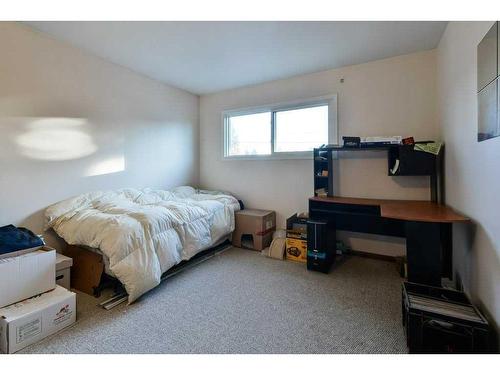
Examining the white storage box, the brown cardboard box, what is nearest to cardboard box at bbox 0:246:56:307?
the white storage box

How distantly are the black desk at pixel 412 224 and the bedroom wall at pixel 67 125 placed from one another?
251 cm

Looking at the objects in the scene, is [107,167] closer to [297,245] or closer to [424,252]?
[297,245]

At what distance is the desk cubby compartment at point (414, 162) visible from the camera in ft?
8.05

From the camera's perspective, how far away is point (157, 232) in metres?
2.22

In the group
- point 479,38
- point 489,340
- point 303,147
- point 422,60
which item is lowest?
point 489,340

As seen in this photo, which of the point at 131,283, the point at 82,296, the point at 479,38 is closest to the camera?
the point at 479,38

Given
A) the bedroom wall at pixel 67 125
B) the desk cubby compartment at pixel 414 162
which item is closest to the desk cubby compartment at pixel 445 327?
the desk cubby compartment at pixel 414 162

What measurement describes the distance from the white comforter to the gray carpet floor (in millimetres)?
268

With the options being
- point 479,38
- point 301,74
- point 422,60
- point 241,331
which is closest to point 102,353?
point 241,331

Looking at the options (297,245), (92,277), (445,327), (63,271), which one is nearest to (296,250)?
(297,245)

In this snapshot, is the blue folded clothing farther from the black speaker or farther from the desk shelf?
the desk shelf

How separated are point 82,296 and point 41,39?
2504 millimetres

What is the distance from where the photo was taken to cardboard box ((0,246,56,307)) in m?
1.61
